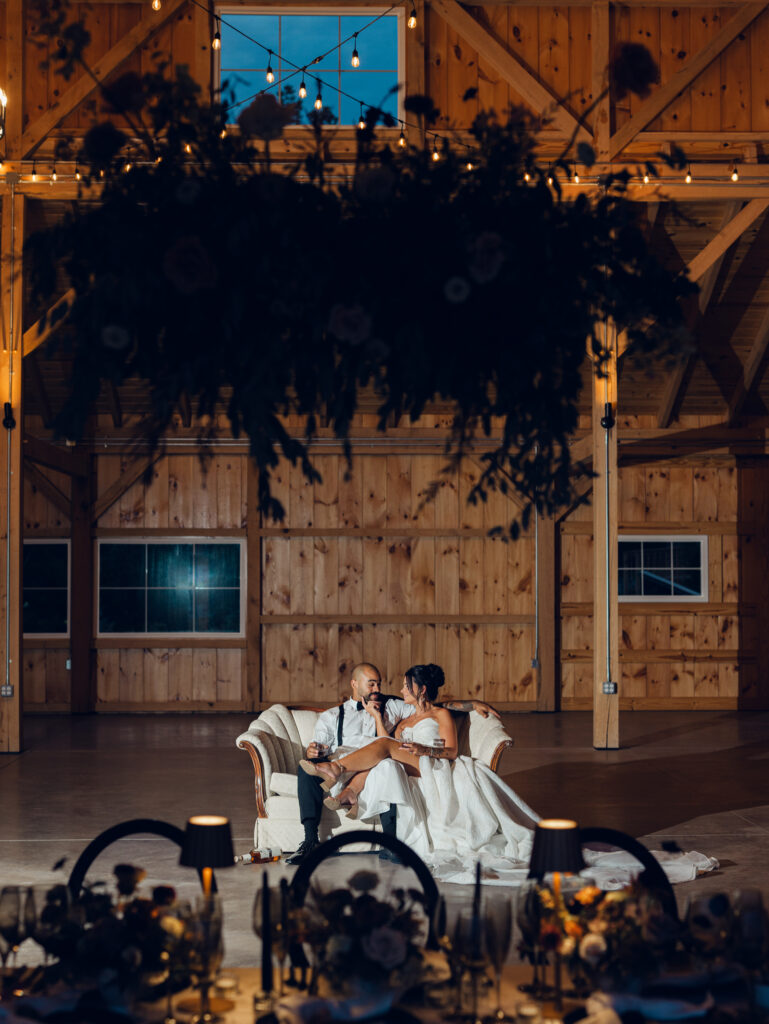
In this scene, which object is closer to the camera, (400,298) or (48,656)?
(400,298)

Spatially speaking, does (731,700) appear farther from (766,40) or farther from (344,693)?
(766,40)

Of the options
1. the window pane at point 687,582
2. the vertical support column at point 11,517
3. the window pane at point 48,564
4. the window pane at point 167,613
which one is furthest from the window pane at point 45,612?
the window pane at point 687,582

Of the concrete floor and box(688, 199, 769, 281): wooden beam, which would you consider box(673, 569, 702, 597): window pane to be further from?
box(688, 199, 769, 281): wooden beam

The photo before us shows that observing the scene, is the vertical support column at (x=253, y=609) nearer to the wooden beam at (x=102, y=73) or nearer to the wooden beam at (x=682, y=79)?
the wooden beam at (x=102, y=73)

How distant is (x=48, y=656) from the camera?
11.8 m

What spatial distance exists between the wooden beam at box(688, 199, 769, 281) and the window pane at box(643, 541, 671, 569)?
3826 mm

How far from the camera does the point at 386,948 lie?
2137mm

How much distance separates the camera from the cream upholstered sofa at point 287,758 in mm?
5938

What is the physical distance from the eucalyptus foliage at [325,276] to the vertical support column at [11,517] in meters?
6.97

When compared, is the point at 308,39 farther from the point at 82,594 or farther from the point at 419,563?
the point at 82,594

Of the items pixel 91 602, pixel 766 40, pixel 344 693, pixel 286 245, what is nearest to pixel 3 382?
pixel 91 602

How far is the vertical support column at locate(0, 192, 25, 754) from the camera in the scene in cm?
891

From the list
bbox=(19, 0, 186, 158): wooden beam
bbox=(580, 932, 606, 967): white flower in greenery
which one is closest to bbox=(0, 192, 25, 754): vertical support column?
bbox=(19, 0, 186, 158): wooden beam

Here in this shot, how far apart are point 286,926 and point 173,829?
0.81 metres
